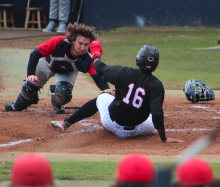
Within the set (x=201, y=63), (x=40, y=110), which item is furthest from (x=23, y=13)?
(x=40, y=110)

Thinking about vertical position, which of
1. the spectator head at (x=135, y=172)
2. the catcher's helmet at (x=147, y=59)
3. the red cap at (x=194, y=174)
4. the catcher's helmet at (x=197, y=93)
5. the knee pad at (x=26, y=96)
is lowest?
the knee pad at (x=26, y=96)

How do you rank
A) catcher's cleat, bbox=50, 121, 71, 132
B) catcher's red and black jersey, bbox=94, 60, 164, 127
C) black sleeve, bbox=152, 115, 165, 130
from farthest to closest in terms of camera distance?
catcher's cleat, bbox=50, 121, 71, 132, catcher's red and black jersey, bbox=94, 60, 164, 127, black sleeve, bbox=152, 115, 165, 130

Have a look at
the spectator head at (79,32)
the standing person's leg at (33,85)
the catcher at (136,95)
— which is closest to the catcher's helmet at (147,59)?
the catcher at (136,95)

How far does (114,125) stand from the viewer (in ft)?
13.2

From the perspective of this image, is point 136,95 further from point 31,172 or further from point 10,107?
point 10,107

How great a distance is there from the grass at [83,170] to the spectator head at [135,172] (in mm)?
1521

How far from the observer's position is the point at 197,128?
15.4ft

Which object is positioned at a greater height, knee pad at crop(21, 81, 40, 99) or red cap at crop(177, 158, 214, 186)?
red cap at crop(177, 158, 214, 186)

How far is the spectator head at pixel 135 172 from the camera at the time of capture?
115 centimetres

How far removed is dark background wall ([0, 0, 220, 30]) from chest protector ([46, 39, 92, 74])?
43.7ft

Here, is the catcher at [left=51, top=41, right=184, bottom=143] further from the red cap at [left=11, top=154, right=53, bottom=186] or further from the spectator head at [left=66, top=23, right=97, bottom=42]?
the red cap at [left=11, top=154, right=53, bottom=186]

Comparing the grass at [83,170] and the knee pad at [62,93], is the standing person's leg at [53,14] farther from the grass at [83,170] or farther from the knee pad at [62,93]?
the grass at [83,170]

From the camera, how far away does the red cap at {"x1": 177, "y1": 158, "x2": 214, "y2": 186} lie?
1116 millimetres

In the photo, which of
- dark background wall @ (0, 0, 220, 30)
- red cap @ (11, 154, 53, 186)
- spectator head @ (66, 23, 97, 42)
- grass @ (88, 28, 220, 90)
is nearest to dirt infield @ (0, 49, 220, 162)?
spectator head @ (66, 23, 97, 42)
